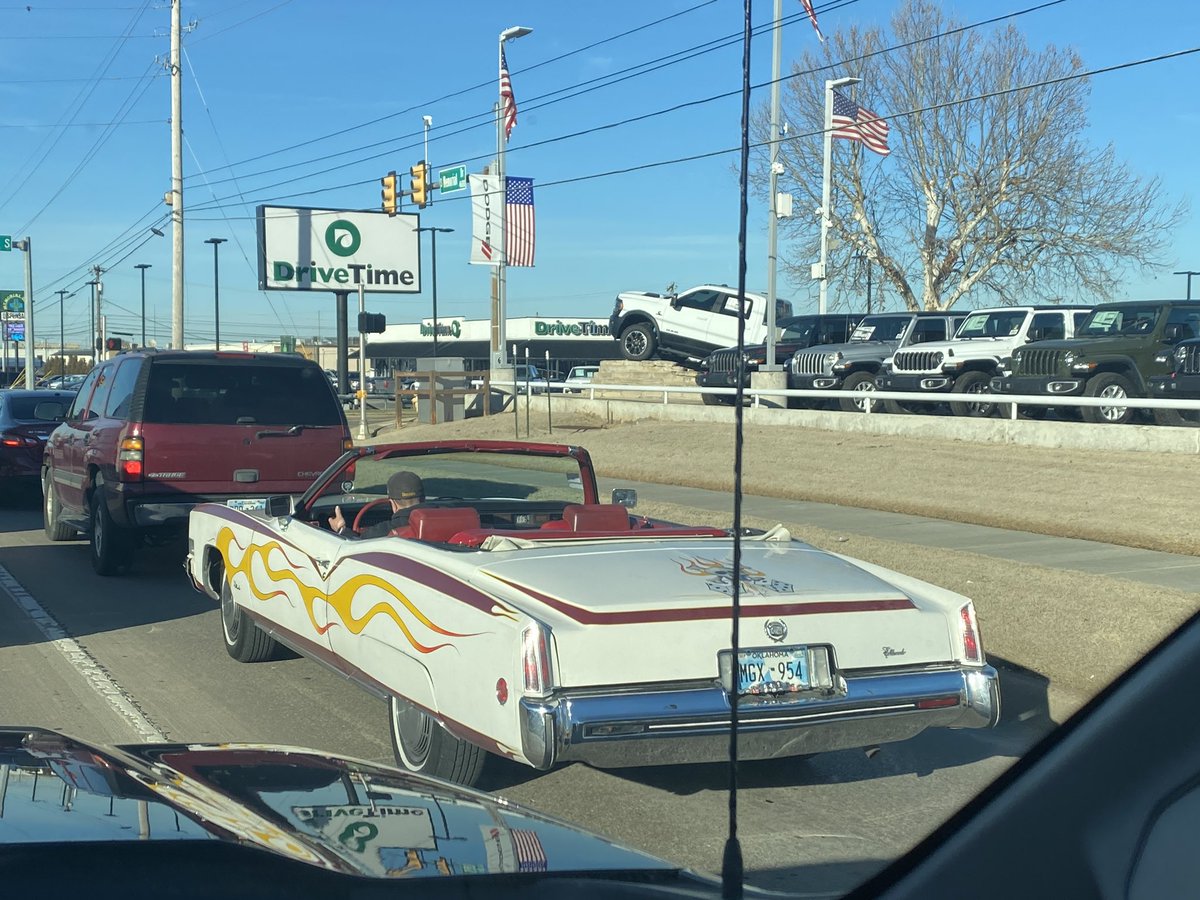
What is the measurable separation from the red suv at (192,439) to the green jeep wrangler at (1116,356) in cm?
1199

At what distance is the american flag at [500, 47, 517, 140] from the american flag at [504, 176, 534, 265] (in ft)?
5.06

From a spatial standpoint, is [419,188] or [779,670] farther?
[419,188]

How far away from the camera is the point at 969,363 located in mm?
22250

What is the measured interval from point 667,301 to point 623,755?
2704 cm

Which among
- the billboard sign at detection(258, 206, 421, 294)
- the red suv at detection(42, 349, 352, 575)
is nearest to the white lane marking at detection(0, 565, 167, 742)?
the red suv at detection(42, 349, 352, 575)

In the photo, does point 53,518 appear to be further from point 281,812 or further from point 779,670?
point 281,812

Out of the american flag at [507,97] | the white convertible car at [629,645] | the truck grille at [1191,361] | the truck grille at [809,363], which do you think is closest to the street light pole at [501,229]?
the american flag at [507,97]

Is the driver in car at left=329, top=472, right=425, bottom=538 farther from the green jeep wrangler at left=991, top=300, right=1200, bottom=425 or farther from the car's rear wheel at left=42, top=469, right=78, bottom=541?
the green jeep wrangler at left=991, top=300, right=1200, bottom=425

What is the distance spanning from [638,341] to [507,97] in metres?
6.76

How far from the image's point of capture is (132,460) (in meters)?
10.6

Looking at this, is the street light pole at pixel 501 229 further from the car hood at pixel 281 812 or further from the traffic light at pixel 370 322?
the car hood at pixel 281 812

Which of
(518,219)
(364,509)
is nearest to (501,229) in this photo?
(518,219)

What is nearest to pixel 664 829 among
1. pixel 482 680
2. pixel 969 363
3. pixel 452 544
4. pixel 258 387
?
pixel 482 680

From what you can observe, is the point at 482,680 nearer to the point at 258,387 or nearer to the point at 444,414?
the point at 258,387
